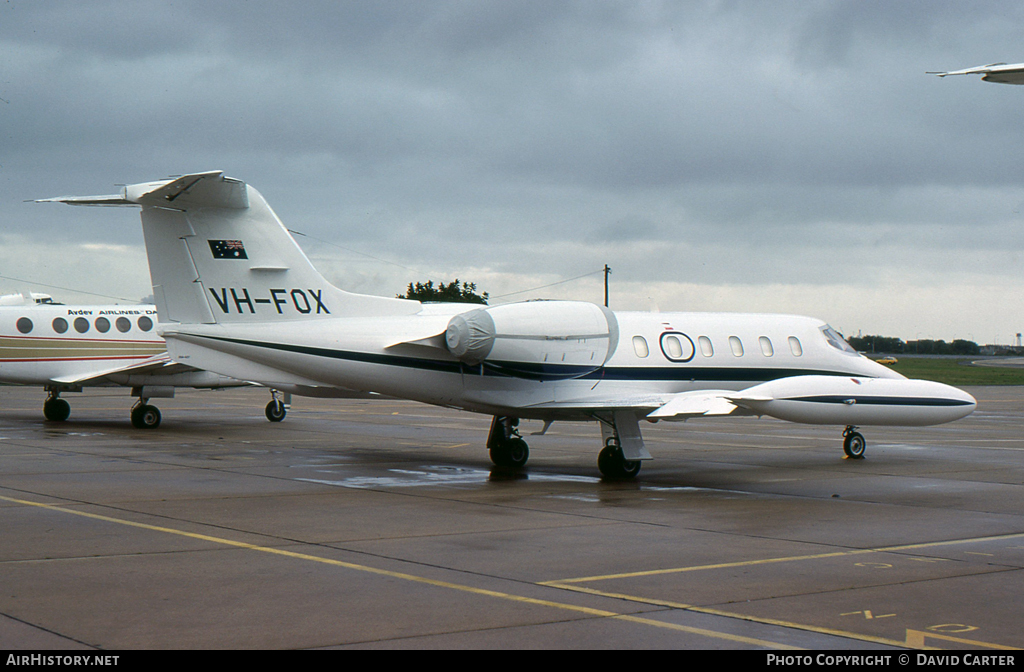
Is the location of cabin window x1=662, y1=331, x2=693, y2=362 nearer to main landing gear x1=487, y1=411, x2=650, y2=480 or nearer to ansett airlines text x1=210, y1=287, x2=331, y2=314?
main landing gear x1=487, y1=411, x2=650, y2=480

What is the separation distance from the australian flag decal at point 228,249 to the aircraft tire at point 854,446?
12513 mm

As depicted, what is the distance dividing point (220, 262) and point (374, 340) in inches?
116

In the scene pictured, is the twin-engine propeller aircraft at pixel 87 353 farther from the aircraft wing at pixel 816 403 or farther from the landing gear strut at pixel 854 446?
the landing gear strut at pixel 854 446

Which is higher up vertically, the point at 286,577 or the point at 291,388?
the point at 291,388

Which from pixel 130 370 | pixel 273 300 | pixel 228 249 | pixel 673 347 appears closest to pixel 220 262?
pixel 228 249

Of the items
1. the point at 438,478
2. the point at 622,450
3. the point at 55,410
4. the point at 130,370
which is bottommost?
the point at 438,478

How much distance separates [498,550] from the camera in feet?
33.9

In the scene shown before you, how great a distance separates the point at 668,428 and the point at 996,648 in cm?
2360

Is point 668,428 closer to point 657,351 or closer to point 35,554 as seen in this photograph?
point 657,351

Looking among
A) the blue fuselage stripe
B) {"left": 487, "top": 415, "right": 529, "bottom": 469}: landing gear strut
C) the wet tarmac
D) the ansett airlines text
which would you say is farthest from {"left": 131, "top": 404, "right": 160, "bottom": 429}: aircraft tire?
Answer: {"left": 487, "top": 415, "right": 529, "bottom": 469}: landing gear strut

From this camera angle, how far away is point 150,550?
10023 millimetres

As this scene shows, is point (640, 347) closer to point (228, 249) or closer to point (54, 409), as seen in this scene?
point (228, 249)
